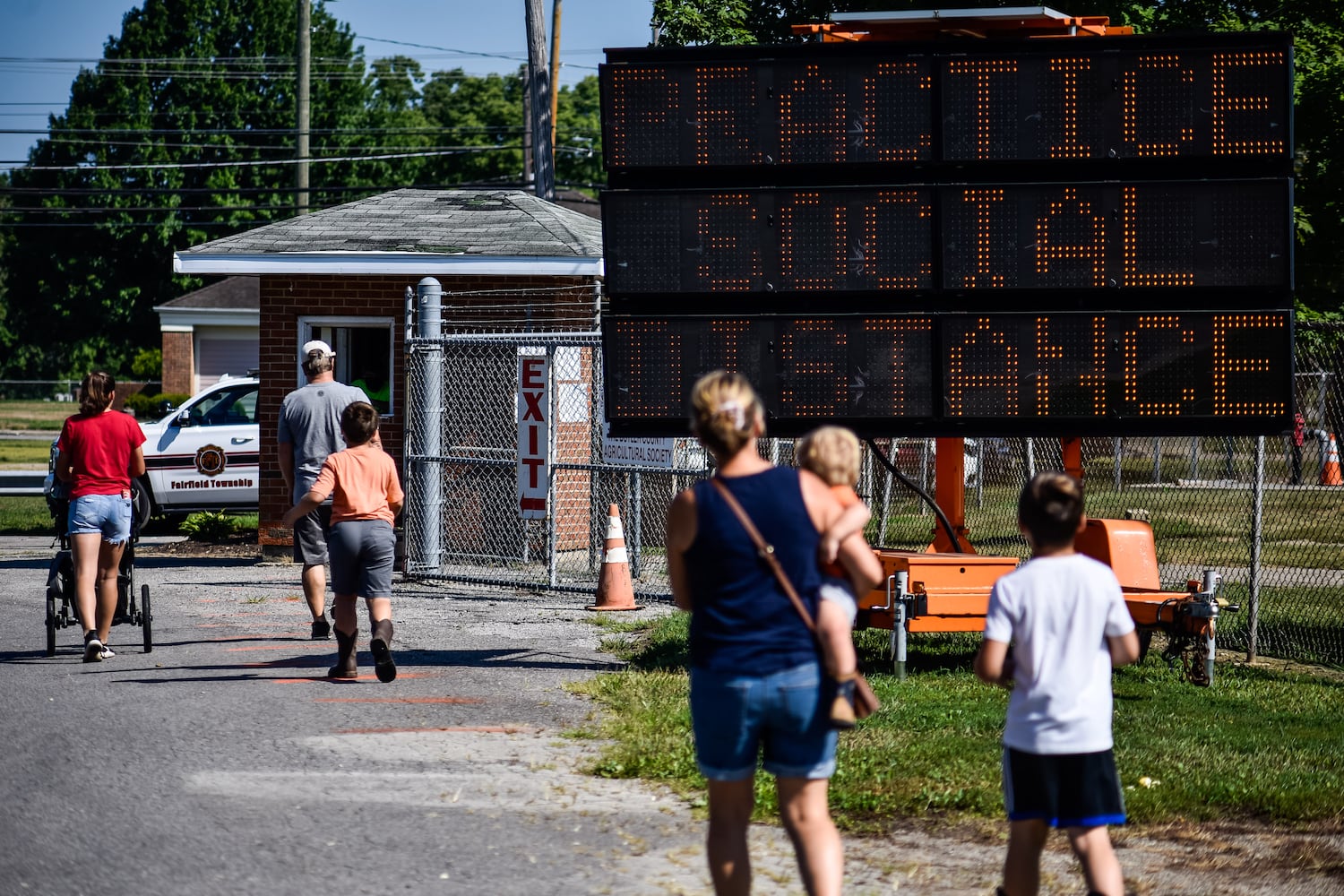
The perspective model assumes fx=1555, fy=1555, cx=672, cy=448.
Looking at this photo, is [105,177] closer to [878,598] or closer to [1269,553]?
[1269,553]

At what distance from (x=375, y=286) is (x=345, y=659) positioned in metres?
8.30

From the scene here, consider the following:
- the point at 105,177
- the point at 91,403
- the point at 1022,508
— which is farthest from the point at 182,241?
the point at 1022,508

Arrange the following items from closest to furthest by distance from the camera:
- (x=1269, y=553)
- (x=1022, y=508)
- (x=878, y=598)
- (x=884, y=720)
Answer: (x=1022, y=508) < (x=884, y=720) < (x=878, y=598) < (x=1269, y=553)

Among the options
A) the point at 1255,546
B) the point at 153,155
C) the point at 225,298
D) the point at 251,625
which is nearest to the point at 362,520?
the point at 251,625

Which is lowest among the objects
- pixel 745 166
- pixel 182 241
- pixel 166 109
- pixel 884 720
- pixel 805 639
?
pixel 884 720

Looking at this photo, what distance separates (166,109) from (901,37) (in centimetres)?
5735

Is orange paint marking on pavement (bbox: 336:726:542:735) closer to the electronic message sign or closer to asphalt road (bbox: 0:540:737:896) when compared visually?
asphalt road (bbox: 0:540:737:896)

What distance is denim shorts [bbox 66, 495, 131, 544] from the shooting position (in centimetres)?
974

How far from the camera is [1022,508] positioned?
4734 millimetres

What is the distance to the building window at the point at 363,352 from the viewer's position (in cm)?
1692

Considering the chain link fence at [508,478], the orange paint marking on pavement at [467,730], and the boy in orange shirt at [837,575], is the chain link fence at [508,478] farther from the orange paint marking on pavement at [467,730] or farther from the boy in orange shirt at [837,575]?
the boy in orange shirt at [837,575]

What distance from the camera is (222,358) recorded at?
151 feet

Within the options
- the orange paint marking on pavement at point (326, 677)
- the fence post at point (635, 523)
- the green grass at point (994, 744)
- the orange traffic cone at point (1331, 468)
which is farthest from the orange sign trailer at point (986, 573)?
the orange traffic cone at point (1331, 468)

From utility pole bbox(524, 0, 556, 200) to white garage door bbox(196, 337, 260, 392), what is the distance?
25.8 meters
